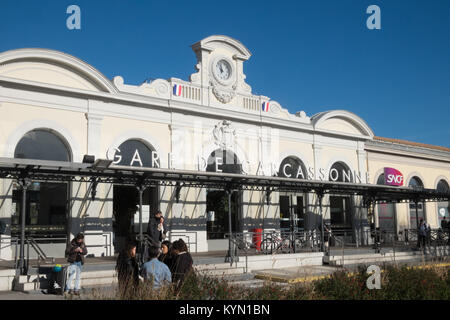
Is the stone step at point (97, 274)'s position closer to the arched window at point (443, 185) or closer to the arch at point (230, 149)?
the arch at point (230, 149)

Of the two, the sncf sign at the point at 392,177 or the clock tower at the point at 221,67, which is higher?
the clock tower at the point at 221,67

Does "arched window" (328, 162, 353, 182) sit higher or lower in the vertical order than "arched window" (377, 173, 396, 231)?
higher

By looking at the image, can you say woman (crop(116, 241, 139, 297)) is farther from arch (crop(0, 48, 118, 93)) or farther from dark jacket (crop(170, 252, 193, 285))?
arch (crop(0, 48, 118, 93))

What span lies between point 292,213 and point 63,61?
1252cm

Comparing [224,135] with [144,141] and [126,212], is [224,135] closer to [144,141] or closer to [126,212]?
[144,141]

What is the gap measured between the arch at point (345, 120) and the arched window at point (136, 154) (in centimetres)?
914

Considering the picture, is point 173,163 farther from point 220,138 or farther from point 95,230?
point 95,230

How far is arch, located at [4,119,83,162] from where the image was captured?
15582mm

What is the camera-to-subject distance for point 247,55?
22.3m

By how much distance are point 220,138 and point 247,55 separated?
4523 millimetres

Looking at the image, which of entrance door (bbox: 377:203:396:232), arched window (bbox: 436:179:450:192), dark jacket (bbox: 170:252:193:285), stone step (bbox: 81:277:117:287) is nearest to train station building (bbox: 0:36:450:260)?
entrance door (bbox: 377:203:396:232)

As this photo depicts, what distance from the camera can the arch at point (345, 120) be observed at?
24.1m

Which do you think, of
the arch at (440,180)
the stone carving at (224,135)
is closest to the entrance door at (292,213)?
the stone carving at (224,135)
